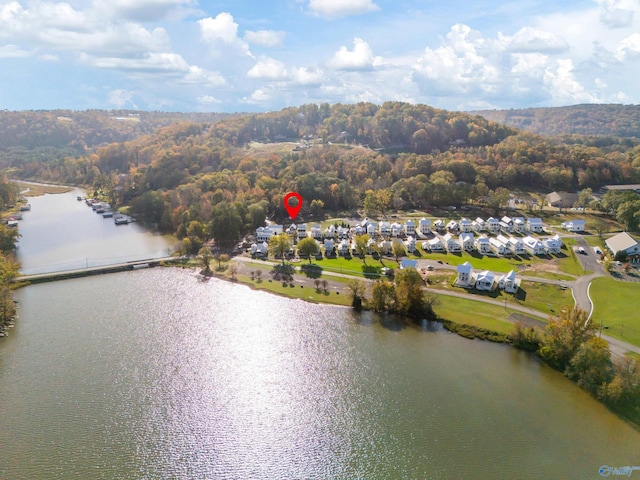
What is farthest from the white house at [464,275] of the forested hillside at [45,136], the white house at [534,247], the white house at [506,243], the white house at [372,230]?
the forested hillside at [45,136]

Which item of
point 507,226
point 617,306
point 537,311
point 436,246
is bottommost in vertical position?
point 537,311

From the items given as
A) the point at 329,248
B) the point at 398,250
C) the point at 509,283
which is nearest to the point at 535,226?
the point at 509,283

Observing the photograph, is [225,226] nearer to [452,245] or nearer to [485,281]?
[452,245]

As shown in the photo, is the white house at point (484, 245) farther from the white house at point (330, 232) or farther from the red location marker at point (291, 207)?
the red location marker at point (291, 207)

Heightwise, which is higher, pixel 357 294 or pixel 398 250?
pixel 398 250

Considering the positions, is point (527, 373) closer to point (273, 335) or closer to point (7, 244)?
point (273, 335)

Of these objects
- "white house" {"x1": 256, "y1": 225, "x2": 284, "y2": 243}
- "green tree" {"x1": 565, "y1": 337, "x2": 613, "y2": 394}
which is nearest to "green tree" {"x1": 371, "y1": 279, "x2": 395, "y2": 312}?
"green tree" {"x1": 565, "y1": 337, "x2": 613, "y2": 394}

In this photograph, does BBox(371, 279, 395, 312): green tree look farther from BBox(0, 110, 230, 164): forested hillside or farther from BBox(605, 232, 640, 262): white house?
BBox(0, 110, 230, 164): forested hillside
